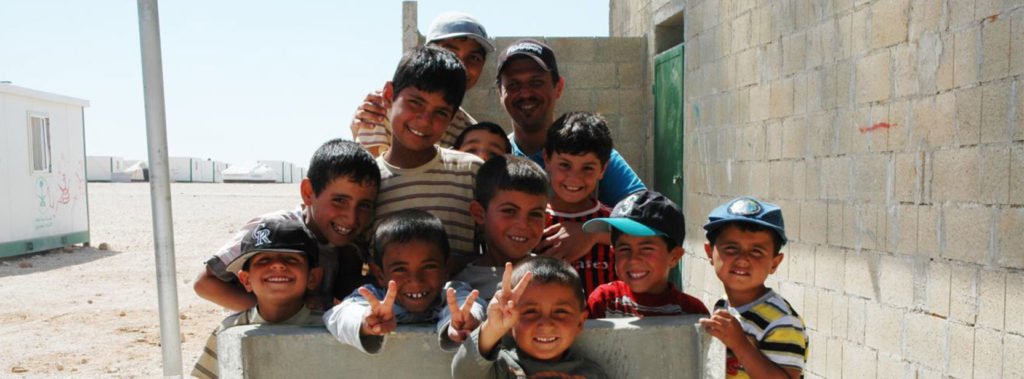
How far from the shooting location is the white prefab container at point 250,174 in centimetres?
4688

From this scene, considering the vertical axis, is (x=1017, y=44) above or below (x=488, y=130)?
above

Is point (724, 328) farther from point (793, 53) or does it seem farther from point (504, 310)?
point (793, 53)

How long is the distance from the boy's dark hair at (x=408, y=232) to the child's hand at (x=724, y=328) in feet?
2.40

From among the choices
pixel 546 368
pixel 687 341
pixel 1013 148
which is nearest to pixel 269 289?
pixel 546 368

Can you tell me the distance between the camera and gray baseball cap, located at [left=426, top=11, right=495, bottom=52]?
3.25 metres

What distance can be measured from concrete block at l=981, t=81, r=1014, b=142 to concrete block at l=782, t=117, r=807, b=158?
1321mm

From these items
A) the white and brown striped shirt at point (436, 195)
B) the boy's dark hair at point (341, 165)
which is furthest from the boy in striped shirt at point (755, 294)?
the boy's dark hair at point (341, 165)

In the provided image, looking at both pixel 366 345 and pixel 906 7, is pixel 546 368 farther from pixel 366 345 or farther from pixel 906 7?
pixel 906 7

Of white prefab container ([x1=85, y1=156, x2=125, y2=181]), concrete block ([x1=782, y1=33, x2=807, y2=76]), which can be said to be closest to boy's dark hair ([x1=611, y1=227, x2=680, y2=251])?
concrete block ([x1=782, y1=33, x2=807, y2=76])

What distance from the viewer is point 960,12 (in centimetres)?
294

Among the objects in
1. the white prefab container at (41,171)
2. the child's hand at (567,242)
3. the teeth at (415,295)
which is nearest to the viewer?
the teeth at (415,295)

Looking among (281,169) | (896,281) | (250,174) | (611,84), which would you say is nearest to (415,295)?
(896,281)

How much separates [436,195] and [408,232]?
0.36 metres

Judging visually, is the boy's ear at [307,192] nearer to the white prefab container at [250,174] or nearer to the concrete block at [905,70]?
the concrete block at [905,70]
